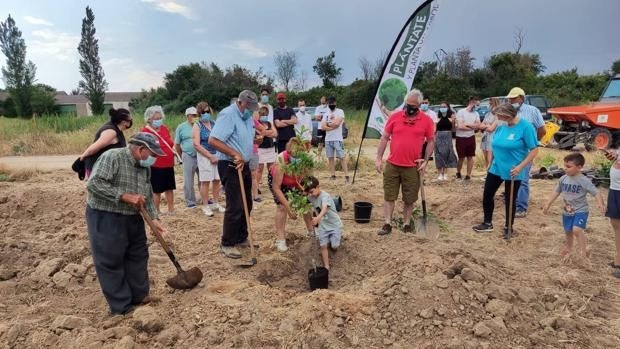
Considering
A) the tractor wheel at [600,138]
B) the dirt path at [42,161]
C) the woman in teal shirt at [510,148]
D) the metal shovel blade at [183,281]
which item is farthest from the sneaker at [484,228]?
the dirt path at [42,161]

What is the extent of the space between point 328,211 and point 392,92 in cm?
393

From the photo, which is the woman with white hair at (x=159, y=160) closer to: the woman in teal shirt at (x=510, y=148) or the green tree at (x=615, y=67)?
the woman in teal shirt at (x=510, y=148)

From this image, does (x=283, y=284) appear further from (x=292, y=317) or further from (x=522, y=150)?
(x=522, y=150)

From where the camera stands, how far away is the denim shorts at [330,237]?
465 cm

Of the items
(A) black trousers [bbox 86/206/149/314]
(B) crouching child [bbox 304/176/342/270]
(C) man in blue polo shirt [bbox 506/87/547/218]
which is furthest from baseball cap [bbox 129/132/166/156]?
(C) man in blue polo shirt [bbox 506/87/547/218]

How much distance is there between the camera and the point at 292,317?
10.9 ft

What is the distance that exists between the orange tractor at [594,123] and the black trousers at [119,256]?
12.8 metres

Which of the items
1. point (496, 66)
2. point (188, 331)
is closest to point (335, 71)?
point (496, 66)

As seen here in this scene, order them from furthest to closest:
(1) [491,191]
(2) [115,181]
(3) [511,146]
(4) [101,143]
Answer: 1. (1) [491,191]
2. (3) [511,146]
3. (4) [101,143]
4. (2) [115,181]

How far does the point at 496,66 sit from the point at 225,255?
116 ft

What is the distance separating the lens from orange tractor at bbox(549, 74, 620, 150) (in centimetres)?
1265

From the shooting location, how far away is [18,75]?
4075 cm

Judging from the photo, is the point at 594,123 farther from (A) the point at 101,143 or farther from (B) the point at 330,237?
(A) the point at 101,143

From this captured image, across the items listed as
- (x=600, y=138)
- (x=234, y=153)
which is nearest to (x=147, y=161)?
(x=234, y=153)
